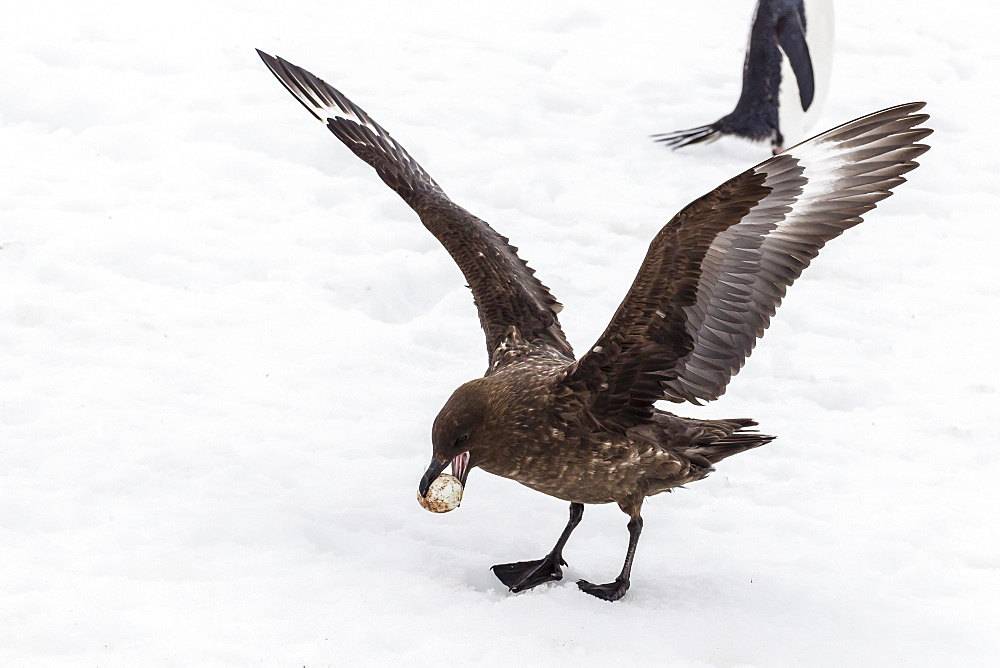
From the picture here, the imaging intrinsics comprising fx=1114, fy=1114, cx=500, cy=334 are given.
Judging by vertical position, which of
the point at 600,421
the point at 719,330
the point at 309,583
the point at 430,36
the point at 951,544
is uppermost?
the point at 430,36

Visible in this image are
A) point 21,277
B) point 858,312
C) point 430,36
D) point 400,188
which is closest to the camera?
point 400,188

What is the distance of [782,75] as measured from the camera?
23.9 ft

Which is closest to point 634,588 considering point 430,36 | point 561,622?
point 561,622

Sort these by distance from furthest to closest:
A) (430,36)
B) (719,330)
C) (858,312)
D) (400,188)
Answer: (430,36) → (858,312) → (400,188) → (719,330)

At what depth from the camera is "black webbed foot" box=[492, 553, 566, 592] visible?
369 cm

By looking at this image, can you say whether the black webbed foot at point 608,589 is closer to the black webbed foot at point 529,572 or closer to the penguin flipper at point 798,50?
the black webbed foot at point 529,572

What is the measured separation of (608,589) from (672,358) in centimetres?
81

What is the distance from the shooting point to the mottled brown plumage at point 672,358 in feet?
10.7

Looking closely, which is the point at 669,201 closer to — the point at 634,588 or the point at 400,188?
the point at 400,188

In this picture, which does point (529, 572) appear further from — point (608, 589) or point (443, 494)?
point (443, 494)

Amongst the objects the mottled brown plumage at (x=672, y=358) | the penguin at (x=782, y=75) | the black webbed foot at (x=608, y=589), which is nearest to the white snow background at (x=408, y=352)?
the black webbed foot at (x=608, y=589)

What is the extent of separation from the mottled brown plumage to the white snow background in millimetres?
413

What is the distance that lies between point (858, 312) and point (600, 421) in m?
2.98

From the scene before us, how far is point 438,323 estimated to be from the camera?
18.0ft
